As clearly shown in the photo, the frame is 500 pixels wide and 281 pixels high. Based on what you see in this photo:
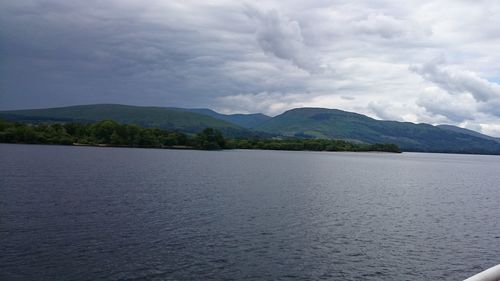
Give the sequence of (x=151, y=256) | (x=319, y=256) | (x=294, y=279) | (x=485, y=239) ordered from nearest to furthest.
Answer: (x=294, y=279), (x=151, y=256), (x=319, y=256), (x=485, y=239)

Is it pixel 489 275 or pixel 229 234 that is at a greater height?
pixel 489 275

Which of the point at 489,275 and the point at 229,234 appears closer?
the point at 489,275

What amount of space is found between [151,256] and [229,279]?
23.4 feet

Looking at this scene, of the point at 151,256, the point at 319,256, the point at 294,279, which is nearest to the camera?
the point at 294,279

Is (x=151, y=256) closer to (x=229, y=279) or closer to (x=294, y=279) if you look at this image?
(x=229, y=279)

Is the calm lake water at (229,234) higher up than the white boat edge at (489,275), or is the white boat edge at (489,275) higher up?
the white boat edge at (489,275)

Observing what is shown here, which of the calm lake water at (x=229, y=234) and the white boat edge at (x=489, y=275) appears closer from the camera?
the white boat edge at (x=489, y=275)

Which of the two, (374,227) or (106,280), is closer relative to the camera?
(106,280)

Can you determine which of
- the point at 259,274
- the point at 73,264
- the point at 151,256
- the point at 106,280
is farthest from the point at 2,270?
the point at 259,274

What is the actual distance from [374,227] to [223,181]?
45340 millimetres

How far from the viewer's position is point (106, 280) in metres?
26.3

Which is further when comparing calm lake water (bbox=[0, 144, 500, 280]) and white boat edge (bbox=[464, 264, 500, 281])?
calm lake water (bbox=[0, 144, 500, 280])

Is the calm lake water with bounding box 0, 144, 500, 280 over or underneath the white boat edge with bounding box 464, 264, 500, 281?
underneath

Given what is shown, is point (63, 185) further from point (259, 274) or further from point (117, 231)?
point (259, 274)
